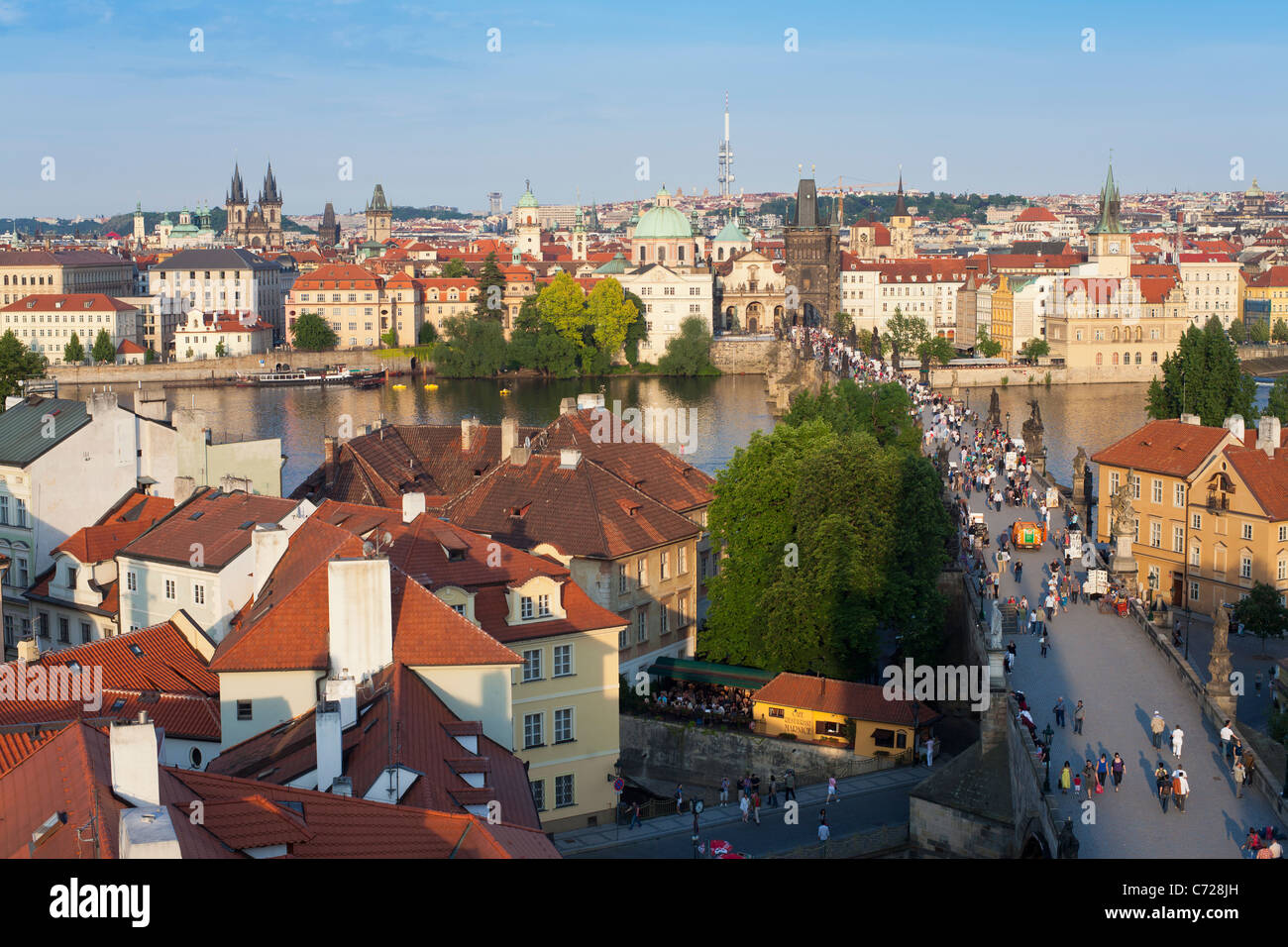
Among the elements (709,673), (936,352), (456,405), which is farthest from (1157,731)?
(936,352)

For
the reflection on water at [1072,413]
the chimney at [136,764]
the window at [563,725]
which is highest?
the chimney at [136,764]

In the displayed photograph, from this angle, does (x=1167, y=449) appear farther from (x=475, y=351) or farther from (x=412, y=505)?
(x=475, y=351)

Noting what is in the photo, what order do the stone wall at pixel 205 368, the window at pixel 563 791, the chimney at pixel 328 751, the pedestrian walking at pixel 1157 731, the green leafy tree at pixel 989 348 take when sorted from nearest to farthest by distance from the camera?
1. the chimney at pixel 328 751
2. the pedestrian walking at pixel 1157 731
3. the window at pixel 563 791
4. the stone wall at pixel 205 368
5. the green leafy tree at pixel 989 348

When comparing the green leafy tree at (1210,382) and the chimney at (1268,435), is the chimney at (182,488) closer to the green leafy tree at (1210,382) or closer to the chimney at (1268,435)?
the chimney at (1268,435)

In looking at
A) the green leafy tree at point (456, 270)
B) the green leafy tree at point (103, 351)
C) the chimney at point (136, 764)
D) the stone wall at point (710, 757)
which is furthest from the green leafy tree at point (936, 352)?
the chimney at point (136, 764)

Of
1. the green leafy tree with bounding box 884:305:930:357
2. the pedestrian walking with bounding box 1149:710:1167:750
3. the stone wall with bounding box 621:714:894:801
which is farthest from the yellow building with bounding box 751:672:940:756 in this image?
the green leafy tree with bounding box 884:305:930:357

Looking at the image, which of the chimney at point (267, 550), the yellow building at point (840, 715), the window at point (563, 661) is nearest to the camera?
the window at point (563, 661)

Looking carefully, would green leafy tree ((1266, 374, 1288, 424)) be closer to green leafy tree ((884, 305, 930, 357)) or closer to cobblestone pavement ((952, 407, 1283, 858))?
cobblestone pavement ((952, 407, 1283, 858))

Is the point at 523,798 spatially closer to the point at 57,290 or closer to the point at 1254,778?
the point at 1254,778
